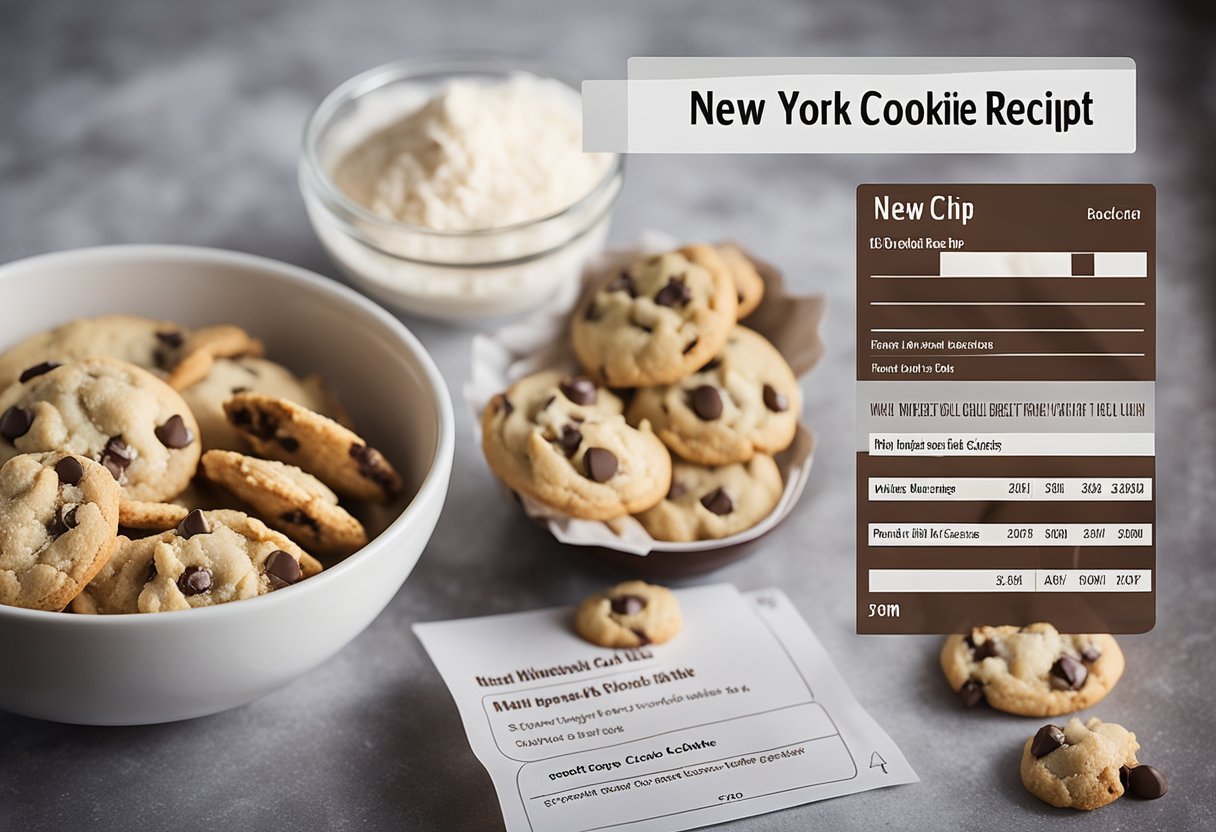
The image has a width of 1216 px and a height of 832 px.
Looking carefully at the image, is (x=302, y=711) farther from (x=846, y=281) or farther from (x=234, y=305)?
(x=846, y=281)

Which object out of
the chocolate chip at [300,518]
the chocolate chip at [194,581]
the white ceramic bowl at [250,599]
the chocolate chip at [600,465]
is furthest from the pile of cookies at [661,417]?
the chocolate chip at [194,581]

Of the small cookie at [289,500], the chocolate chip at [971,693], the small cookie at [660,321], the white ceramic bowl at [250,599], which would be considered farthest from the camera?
the small cookie at [660,321]

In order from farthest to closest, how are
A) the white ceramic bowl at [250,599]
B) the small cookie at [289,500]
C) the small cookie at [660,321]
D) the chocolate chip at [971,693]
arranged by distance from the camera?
the small cookie at [660,321], the chocolate chip at [971,693], the small cookie at [289,500], the white ceramic bowl at [250,599]

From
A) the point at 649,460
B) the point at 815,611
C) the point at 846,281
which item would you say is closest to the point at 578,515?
the point at 649,460

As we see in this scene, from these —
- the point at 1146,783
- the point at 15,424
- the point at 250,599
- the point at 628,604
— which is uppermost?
the point at 15,424

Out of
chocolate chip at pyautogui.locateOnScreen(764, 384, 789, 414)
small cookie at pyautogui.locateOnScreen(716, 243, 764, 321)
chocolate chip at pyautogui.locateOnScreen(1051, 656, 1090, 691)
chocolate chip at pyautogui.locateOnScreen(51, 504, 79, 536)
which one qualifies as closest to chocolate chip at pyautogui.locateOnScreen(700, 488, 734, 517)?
chocolate chip at pyautogui.locateOnScreen(764, 384, 789, 414)

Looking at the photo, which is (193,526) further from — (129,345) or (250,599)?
(129,345)

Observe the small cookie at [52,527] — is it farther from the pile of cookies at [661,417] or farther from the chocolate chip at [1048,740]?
the chocolate chip at [1048,740]

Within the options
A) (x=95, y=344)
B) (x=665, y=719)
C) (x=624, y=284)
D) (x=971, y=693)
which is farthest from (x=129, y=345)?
(x=971, y=693)
